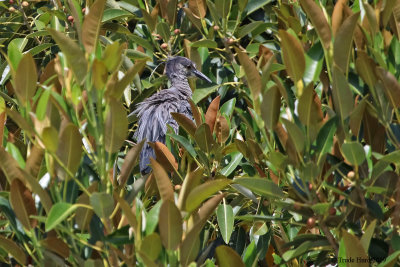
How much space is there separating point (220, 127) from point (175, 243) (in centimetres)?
142

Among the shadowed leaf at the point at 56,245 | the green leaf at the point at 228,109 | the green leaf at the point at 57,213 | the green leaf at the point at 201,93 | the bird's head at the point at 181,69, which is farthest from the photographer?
the bird's head at the point at 181,69

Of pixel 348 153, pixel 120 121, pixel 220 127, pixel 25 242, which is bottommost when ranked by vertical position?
pixel 220 127

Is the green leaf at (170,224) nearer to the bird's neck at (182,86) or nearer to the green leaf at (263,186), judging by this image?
the green leaf at (263,186)

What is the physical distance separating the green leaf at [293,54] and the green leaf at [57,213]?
779mm

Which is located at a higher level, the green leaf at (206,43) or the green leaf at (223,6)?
the green leaf at (223,6)

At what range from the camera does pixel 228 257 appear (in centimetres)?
231

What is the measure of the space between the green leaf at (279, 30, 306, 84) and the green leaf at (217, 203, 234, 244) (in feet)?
3.52

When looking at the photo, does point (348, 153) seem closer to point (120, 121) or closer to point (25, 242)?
point (120, 121)

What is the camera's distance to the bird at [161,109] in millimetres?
5543

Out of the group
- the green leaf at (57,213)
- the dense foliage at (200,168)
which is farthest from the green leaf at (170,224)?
the green leaf at (57,213)

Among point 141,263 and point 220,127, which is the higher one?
point 141,263

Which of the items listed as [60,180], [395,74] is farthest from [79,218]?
[395,74]

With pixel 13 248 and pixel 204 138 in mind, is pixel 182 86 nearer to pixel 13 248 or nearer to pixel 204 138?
pixel 204 138

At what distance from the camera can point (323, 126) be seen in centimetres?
235
